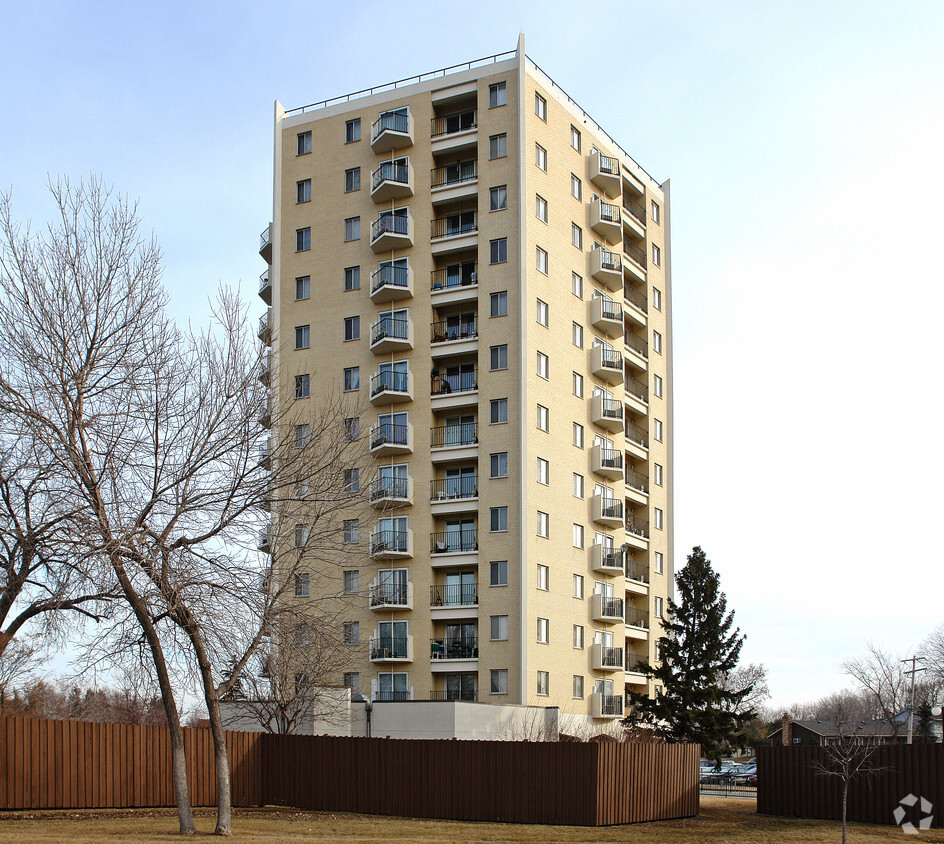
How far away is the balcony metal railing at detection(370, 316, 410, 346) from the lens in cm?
5453

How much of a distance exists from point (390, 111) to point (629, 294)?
19.0 m

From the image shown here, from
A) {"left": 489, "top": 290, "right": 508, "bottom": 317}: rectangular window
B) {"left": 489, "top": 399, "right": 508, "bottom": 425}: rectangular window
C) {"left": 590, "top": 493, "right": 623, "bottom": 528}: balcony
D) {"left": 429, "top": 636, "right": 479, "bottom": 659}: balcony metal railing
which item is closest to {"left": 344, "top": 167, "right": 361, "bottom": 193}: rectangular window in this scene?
{"left": 489, "top": 290, "right": 508, "bottom": 317}: rectangular window

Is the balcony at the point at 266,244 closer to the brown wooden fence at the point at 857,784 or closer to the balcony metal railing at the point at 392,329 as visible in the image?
the balcony metal railing at the point at 392,329

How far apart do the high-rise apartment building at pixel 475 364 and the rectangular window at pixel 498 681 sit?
2.8 inches

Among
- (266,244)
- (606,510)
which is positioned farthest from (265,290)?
(606,510)

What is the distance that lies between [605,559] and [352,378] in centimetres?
1674

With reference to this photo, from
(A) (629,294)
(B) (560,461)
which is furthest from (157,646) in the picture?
(A) (629,294)

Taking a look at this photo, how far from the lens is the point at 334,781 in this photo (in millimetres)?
33750

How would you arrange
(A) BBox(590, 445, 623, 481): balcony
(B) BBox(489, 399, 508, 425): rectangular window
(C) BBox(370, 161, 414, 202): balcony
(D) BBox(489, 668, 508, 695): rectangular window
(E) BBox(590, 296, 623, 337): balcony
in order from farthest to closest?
(E) BBox(590, 296, 623, 337): balcony → (A) BBox(590, 445, 623, 481): balcony → (C) BBox(370, 161, 414, 202): balcony → (B) BBox(489, 399, 508, 425): rectangular window → (D) BBox(489, 668, 508, 695): rectangular window

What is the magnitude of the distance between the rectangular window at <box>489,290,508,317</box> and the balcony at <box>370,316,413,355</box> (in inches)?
173

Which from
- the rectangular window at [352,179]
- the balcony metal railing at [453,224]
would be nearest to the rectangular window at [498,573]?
the balcony metal railing at [453,224]

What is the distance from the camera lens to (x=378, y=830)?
2630cm

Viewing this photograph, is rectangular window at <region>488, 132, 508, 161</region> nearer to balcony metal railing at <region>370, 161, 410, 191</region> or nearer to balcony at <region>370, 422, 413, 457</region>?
balcony metal railing at <region>370, 161, 410, 191</region>

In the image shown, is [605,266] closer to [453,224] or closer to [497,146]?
[453,224]
